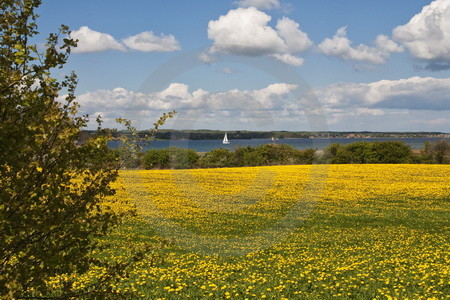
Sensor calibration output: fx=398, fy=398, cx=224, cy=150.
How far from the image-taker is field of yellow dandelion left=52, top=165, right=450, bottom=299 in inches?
450

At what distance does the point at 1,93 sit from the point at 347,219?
22.9 meters

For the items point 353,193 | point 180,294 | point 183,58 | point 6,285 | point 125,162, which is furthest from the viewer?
point 353,193

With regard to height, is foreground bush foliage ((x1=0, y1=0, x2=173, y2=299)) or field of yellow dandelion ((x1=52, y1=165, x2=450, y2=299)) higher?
foreground bush foliage ((x1=0, y1=0, x2=173, y2=299))

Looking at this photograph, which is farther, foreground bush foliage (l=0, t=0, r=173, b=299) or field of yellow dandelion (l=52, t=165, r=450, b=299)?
field of yellow dandelion (l=52, t=165, r=450, b=299)

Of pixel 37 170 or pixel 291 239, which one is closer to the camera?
pixel 37 170

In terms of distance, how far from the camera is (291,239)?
62.3 feet

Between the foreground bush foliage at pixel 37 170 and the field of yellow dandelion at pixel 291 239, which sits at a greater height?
the foreground bush foliage at pixel 37 170

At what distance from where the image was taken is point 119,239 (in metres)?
18.7

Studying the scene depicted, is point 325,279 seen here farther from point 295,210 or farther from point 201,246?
point 295,210

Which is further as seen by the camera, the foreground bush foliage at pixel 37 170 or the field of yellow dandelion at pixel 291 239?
the field of yellow dandelion at pixel 291 239

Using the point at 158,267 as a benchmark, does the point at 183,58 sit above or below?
above

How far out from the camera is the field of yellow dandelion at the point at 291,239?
11430 millimetres

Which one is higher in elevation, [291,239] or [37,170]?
[37,170]

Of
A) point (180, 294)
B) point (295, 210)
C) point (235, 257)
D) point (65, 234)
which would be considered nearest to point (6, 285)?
point (65, 234)
